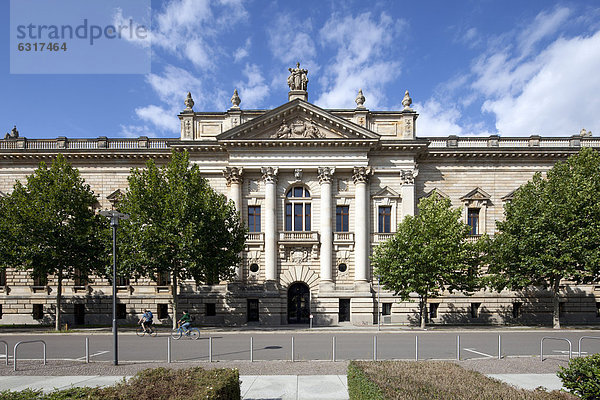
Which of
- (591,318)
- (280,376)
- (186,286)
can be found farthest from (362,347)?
(591,318)

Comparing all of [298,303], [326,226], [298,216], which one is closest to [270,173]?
[298,216]

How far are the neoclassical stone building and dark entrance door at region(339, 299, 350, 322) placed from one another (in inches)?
3.5

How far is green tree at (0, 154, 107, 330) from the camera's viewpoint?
26062mm

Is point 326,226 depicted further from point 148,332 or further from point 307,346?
point 148,332

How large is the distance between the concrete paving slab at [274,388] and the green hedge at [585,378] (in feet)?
22.7

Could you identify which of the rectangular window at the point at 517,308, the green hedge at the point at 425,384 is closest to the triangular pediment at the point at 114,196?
the green hedge at the point at 425,384

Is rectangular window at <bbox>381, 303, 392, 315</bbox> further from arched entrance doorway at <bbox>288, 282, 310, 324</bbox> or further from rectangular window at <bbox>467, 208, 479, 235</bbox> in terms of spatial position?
rectangular window at <bbox>467, 208, 479, 235</bbox>

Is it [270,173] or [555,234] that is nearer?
[555,234]

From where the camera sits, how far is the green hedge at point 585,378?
7121mm

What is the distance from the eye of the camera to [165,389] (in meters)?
7.02

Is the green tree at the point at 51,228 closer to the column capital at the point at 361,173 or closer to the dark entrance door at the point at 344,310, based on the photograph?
the dark entrance door at the point at 344,310

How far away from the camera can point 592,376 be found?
725 centimetres

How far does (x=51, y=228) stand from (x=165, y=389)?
25.2m

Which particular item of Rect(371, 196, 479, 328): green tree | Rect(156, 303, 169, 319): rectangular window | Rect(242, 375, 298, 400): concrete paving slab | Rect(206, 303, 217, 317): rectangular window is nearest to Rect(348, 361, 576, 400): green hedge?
Rect(242, 375, 298, 400): concrete paving slab
